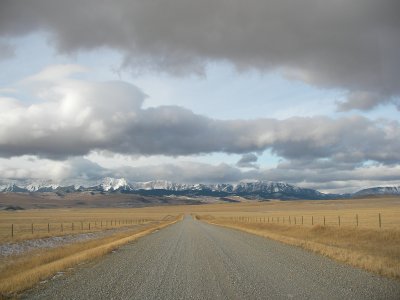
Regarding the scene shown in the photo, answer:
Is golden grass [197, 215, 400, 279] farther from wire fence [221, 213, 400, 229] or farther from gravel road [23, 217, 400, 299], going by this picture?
wire fence [221, 213, 400, 229]

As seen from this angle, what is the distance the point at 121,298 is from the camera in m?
10.7

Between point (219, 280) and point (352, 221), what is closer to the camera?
point (219, 280)

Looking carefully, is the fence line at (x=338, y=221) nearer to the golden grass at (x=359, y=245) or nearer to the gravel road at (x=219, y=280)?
the golden grass at (x=359, y=245)

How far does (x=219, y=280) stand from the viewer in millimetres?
13133

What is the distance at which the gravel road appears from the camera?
1095 cm

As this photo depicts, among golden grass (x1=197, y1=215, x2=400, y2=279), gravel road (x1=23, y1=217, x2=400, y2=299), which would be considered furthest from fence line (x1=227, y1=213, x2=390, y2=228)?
gravel road (x1=23, y1=217, x2=400, y2=299)

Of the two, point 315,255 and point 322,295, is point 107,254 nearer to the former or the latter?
point 315,255

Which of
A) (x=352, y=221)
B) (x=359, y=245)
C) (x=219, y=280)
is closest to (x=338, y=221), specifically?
(x=352, y=221)

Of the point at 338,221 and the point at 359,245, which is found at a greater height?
the point at 359,245

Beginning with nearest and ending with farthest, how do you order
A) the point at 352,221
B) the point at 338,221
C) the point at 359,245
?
the point at 359,245 → the point at 352,221 → the point at 338,221

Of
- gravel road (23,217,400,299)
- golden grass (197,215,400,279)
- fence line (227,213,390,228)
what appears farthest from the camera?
fence line (227,213,390,228)

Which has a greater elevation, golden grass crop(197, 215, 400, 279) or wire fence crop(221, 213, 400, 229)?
golden grass crop(197, 215, 400, 279)

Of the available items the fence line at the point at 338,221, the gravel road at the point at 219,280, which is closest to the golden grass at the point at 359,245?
the gravel road at the point at 219,280

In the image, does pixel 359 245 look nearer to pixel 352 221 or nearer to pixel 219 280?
pixel 219 280
